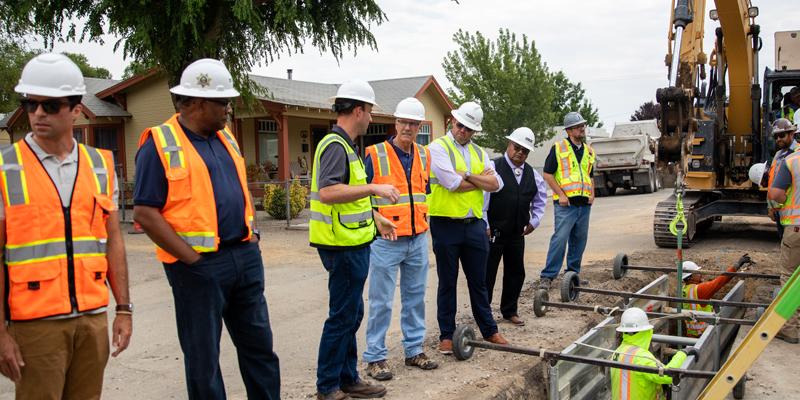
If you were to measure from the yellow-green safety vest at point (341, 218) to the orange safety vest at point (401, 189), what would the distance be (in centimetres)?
67

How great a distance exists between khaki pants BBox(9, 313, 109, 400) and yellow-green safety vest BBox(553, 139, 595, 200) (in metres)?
6.43

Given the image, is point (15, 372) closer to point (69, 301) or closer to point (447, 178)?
point (69, 301)

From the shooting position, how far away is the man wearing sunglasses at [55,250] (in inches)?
121

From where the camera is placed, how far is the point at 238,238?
12.0 ft

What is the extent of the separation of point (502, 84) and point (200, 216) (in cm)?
2863

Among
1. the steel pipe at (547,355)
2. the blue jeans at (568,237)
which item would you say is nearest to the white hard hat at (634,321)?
the steel pipe at (547,355)

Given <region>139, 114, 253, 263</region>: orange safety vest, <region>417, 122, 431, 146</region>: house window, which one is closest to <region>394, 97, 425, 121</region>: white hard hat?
<region>139, 114, 253, 263</region>: orange safety vest

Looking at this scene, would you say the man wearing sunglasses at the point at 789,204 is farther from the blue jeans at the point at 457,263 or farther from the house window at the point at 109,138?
the house window at the point at 109,138

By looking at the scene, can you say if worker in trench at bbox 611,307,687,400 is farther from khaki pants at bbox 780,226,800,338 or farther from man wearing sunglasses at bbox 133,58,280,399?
man wearing sunglasses at bbox 133,58,280,399

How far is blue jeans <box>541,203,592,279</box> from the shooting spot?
344 inches

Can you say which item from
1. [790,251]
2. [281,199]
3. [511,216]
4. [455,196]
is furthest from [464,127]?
[281,199]

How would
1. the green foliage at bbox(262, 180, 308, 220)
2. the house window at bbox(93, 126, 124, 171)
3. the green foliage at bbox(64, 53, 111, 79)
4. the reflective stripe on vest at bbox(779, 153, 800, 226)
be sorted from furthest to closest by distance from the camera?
the green foliage at bbox(64, 53, 111, 79) → the house window at bbox(93, 126, 124, 171) → the green foliage at bbox(262, 180, 308, 220) → the reflective stripe on vest at bbox(779, 153, 800, 226)

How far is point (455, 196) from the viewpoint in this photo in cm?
593

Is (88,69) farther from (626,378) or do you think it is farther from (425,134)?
(626,378)
